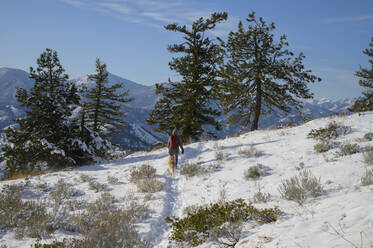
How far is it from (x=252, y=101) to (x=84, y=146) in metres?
13.7

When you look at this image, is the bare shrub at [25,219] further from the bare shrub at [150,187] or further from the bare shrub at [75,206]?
the bare shrub at [150,187]

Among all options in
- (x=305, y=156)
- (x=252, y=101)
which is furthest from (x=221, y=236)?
(x=252, y=101)

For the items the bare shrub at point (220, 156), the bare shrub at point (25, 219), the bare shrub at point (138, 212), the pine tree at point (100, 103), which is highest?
the pine tree at point (100, 103)

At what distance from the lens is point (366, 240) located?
212 centimetres

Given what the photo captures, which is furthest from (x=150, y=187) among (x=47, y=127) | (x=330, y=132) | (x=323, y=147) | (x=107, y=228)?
(x=47, y=127)

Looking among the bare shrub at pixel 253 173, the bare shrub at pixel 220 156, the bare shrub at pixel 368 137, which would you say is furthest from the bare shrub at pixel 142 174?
the bare shrub at pixel 368 137

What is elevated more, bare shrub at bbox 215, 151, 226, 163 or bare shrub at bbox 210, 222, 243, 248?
bare shrub at bbox 215, 151, 226, 163

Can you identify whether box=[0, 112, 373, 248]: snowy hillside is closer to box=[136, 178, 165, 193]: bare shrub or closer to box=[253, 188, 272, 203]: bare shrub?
box=[253, 188, 272, 203]: bare shrub

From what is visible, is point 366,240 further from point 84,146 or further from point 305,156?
point 84,146

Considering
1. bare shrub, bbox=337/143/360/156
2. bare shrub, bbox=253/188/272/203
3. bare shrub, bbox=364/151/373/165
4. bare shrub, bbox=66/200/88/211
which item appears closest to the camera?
bare shrub, bbox=253/188/272/203

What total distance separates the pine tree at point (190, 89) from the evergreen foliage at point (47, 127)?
244 inches

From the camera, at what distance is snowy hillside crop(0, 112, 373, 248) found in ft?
9.00

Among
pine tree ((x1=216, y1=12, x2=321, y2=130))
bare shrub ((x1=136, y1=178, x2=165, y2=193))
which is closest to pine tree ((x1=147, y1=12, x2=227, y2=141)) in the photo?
pine tree ((x1=216, y1=12, x2=321, y2=130))

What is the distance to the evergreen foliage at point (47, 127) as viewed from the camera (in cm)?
1557
